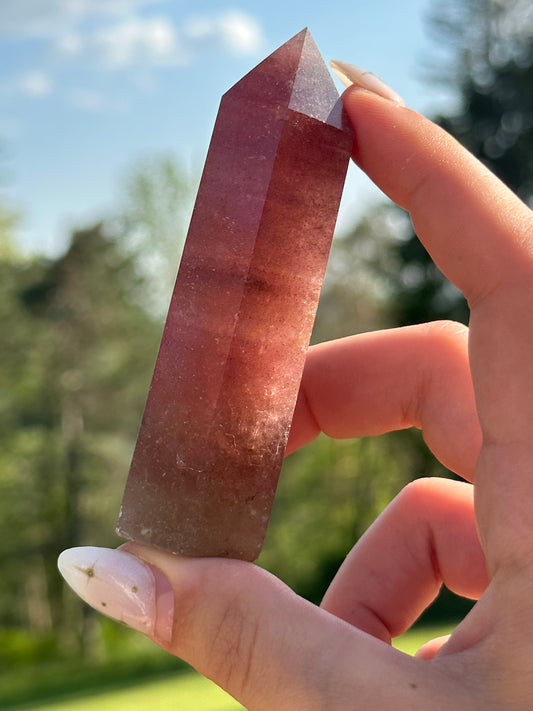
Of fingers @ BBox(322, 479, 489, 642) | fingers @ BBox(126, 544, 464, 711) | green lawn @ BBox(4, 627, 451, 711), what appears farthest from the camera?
green lawn @ BBox(4, 627, 451, 711)

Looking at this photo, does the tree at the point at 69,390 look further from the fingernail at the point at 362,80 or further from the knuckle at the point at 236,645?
the knuckle at the point at 236,645

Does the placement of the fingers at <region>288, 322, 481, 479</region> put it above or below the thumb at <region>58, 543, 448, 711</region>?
above

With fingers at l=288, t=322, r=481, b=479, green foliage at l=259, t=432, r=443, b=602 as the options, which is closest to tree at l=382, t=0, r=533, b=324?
green foliage at l=259, t=432, r=443, b=602

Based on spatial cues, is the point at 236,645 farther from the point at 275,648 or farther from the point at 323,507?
the point at 323,507

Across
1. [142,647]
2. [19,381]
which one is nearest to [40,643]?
[142,647]

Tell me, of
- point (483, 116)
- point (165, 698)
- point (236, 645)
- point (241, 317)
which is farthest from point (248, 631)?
point (483, 116)

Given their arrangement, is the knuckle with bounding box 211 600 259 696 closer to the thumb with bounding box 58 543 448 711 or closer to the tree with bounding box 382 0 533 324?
A: the thumb with bounding box 58 543 448 711
